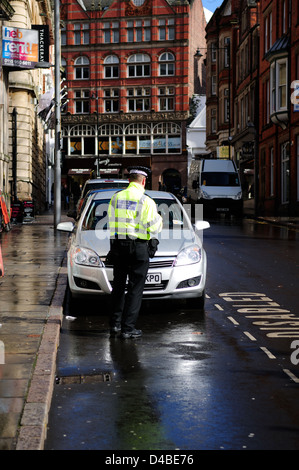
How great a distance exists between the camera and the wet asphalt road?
492cm

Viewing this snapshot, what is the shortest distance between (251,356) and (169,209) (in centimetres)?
457

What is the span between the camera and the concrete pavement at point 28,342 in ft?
16.0

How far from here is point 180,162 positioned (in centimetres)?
8525

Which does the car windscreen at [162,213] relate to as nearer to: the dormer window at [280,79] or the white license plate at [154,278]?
the white license plate at [154,278]

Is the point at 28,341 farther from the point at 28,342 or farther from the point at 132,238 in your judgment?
the point at 132,238

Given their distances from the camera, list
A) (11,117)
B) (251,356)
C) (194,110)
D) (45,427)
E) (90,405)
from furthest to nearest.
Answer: (194,110), (11,117), (251,356), (90,405), (45,427)

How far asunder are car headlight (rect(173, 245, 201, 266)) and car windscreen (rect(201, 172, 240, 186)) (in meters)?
27.6

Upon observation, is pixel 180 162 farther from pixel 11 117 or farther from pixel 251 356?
pixel 251 356

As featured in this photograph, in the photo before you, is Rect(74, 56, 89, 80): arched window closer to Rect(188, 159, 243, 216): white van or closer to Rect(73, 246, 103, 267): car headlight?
Rect(188, 159, 243, 216): white van

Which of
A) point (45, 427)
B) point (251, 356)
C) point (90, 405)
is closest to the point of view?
point (45, 427)

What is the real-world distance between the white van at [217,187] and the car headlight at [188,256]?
2630 cm

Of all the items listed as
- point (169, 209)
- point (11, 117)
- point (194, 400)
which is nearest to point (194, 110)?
point (11, 117)

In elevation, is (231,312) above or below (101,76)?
below

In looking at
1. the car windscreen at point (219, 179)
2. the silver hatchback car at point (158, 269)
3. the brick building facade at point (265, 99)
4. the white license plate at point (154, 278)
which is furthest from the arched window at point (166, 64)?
the white license plate at point (154, 278)
